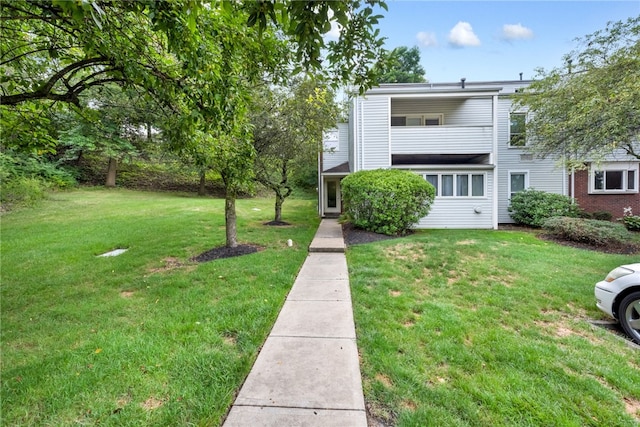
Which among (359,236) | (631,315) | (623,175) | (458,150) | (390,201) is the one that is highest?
(458,150)

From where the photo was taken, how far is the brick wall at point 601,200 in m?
13.0

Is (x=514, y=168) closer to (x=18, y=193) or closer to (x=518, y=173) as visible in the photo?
(x=518, y=173)

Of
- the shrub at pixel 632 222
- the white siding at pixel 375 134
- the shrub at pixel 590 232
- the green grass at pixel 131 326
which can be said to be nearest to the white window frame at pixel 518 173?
the shrub at pixel 632 222

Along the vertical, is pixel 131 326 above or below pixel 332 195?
below

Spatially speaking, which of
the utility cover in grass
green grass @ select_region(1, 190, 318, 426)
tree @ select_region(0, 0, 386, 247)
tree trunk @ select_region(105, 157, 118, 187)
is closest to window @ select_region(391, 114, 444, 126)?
green grass @ select_region(1, 190, 318, 426)

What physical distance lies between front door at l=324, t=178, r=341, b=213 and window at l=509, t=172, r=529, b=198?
27.3 ft

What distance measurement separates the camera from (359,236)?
9.27 meters

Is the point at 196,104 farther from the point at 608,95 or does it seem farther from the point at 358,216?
the point at 608,95

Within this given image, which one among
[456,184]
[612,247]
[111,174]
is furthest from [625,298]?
[111,174]

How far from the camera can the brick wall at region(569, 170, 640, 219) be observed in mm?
13031

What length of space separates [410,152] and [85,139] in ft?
70.8

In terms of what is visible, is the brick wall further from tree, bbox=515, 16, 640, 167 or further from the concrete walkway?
the concrete walkway

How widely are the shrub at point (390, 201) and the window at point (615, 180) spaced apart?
9.53 meters

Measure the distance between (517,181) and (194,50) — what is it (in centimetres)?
1493
